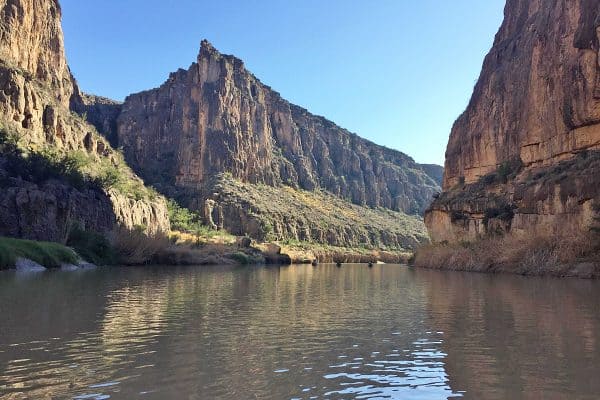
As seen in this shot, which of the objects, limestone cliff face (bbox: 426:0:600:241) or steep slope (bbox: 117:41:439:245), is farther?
steep slope (bbox: 117:41:439:245)

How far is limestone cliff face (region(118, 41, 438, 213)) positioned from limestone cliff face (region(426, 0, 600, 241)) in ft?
210

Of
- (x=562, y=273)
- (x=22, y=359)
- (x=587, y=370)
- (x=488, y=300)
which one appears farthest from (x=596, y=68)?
(x=22, y=359)

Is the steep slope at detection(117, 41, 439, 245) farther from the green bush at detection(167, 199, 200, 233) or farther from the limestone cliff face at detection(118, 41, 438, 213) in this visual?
the green bush at detection(167, 199, 200, 233)

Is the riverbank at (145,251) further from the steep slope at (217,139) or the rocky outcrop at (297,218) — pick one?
the steep slope at (217,139)

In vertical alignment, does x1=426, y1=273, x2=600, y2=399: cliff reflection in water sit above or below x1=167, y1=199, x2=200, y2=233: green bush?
below

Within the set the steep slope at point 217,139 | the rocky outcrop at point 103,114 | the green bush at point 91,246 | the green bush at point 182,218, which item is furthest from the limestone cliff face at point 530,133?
the rocky outcrop at point 103,114

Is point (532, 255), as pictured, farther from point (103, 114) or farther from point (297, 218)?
point (103, 114)

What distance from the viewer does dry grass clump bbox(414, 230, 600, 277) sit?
102 feet

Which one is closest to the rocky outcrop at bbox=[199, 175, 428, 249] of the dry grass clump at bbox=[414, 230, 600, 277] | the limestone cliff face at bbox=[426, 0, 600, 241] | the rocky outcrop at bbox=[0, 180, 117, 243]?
the limestone cliff face at bbox=[426, 0, 600, 241]

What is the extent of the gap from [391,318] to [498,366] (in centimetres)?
557

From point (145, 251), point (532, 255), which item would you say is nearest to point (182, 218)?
point (145, 251)

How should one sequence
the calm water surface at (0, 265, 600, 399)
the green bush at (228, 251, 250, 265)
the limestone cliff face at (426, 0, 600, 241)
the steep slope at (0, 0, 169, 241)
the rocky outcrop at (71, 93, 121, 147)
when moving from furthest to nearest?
1. the rocky outcrop at (71, 93, 121, 147)
2. the green bush at (228, 251, 250, 265)
3. the steep slope at (0, 0, 169, 241)
4. the limestone cliff face at (426, 0, 600, 241)
5. the calm water surface at (0, 265, 600, 399)

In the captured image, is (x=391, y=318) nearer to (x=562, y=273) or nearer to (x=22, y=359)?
(x=22, y=359)

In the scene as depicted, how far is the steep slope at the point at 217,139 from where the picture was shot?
11438 centimetres
